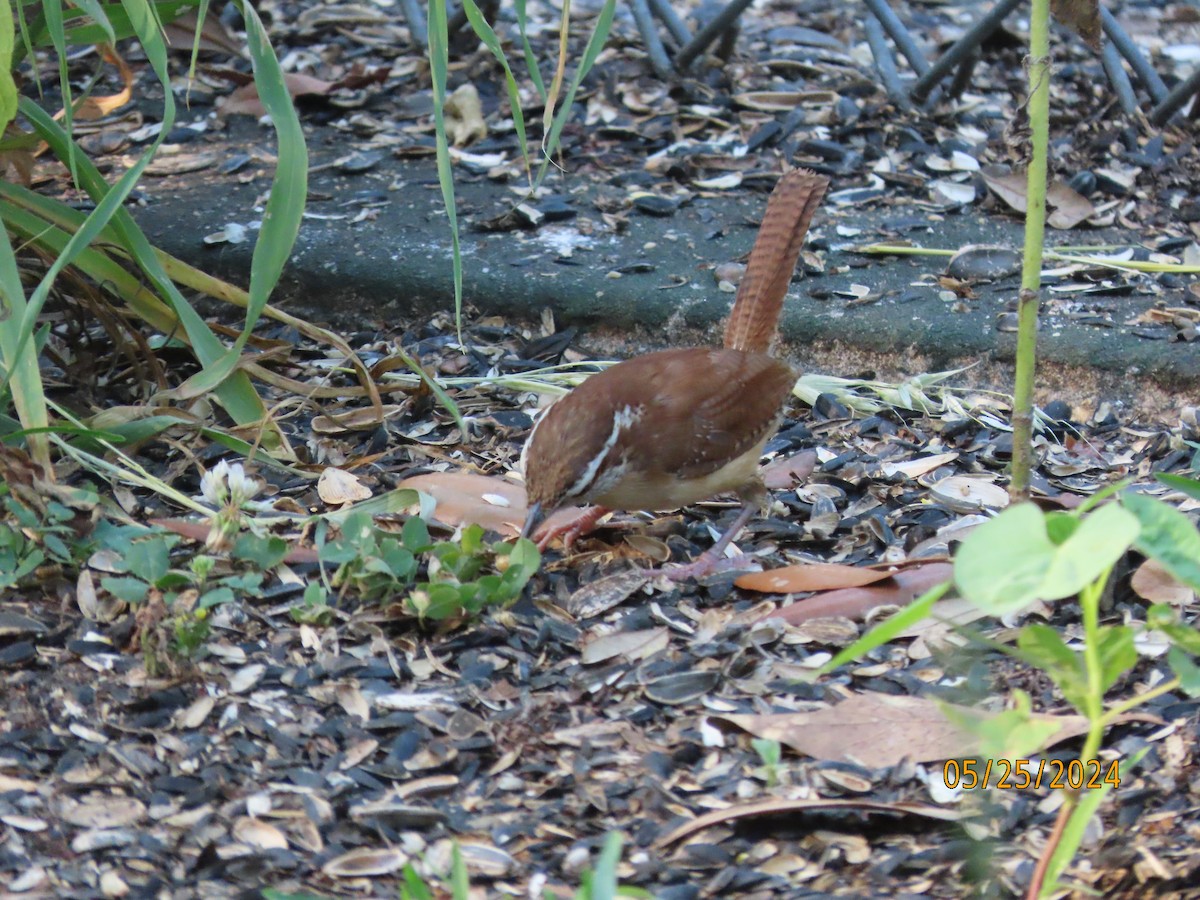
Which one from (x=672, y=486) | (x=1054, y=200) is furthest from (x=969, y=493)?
(x=1054, y=200)

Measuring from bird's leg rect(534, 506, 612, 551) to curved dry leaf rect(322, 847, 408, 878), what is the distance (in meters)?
1.34

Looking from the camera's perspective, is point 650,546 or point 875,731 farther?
point 650,546

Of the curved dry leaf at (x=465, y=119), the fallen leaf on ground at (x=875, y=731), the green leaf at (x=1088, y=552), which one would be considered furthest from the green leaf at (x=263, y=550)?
the curved dry leaf at (x=465, y=119)

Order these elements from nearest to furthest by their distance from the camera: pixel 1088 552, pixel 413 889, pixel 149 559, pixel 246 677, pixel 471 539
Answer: pixel 1088 552
pixel 413 889
pixel 246 677
pixel 149 559
pixel 471 539

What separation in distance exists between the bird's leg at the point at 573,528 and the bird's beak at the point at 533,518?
0.28m

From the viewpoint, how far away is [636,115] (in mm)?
6359

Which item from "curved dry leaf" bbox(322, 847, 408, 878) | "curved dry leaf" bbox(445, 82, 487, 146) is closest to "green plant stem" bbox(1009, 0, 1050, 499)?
"curved dry leaf" bbox(322, 847, 408, 878)

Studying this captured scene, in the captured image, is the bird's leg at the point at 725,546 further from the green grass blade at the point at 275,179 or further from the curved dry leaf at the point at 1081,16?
the curved dry leaf at the point at 1081,16

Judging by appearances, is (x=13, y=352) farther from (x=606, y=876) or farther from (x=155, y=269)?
(x=606, y=876)

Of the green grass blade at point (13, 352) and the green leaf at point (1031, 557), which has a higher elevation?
the green leaf at point (1031, 557)

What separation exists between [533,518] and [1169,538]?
183cm

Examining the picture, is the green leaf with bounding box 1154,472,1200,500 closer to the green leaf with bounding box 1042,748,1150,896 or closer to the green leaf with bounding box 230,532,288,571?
the green leaf with bounding box 1042,748,1150,896

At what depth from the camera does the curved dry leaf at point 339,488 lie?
398 centimetres

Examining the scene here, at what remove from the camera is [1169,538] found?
212cm
